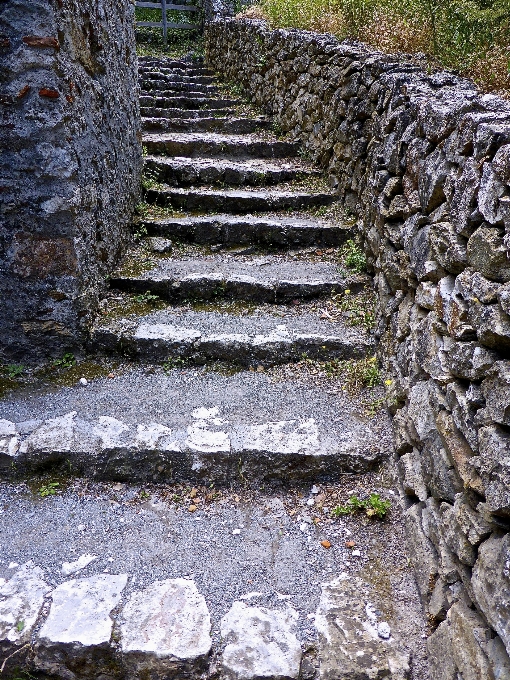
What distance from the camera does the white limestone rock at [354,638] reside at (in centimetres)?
168

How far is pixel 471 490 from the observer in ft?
5.19

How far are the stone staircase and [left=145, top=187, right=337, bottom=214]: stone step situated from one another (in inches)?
9.8

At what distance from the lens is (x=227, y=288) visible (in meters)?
3.49

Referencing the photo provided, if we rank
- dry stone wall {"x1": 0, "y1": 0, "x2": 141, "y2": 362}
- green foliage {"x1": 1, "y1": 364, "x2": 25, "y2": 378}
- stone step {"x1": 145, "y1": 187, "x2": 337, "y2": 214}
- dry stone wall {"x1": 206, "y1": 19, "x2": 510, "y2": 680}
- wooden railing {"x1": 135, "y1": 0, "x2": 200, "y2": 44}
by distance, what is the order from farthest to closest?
wooden railing {"x1": 135, "y1": 0, "x2": 200, "y2": 44} < stone step {"x1": 145, "y1": 187, "x2": 337, "y2": 214} < green foliage {"x1": 1, "y1": 364, "x2": 25, "y2": 378} < dry stone wall {"x1": 0, "y1": 0, "x2": 141, "y2": 362} < dry stone wall {"x1": 206, "y1": 19, "x2": 510, "y2": 680}

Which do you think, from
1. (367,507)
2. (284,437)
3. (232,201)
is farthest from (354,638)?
(232,201)

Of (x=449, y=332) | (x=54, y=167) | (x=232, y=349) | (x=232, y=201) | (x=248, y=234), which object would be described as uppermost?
(x=54, y=167)

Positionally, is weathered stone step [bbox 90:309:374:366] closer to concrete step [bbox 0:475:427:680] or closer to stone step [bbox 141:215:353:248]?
concrete step [bbox 0:475:427:680]

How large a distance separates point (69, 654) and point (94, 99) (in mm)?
2754

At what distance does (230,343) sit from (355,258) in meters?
1.11

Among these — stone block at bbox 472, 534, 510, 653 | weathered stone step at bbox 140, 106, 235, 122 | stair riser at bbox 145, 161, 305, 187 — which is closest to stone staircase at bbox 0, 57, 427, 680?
stone block at bbox 472, 534, 510, 653

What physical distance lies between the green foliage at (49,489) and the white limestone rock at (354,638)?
1254 millimetres

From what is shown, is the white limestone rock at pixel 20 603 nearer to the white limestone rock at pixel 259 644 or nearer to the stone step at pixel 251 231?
the white limestone rock at pixel 259 644

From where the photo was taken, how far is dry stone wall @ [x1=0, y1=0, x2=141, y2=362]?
8.34 feet

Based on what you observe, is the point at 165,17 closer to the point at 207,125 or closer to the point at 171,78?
the point at 171,78
